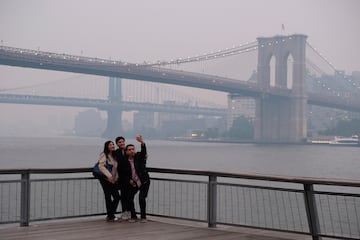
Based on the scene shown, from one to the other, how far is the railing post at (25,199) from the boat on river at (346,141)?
78.5 meters

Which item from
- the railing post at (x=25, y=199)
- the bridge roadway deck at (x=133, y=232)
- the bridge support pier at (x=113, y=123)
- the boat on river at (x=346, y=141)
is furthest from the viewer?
the boat on river at (x=346, y=141)

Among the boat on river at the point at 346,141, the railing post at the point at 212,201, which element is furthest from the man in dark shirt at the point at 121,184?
the boat on river at the point at 346,141

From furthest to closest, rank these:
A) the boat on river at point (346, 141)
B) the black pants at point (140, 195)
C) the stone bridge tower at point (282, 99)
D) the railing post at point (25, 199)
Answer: the boat on river at point (346, 141), the stone bridge tower at point (282, 99), the black pants at point (140, 195), the railing post at point (25, 199)

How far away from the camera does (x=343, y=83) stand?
8988cm

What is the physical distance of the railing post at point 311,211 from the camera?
20.6ft

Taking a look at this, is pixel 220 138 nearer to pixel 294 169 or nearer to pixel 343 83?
pixel 343 83

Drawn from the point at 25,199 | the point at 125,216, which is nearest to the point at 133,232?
the point at 125,216

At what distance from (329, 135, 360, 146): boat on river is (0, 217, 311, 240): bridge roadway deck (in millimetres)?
77963

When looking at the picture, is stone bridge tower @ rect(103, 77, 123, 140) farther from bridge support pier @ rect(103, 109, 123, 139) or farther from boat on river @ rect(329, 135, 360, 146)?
boat on river @ rect(329, 135, 360, 146)

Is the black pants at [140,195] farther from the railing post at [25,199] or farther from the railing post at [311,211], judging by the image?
the railing post at [311,211]

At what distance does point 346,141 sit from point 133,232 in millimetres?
Answer: 79837

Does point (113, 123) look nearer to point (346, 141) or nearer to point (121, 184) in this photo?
point (346, 141)

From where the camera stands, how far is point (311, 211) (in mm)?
6285

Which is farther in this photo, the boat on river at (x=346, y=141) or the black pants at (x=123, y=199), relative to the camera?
the boat on river at (x=346, y=141)
